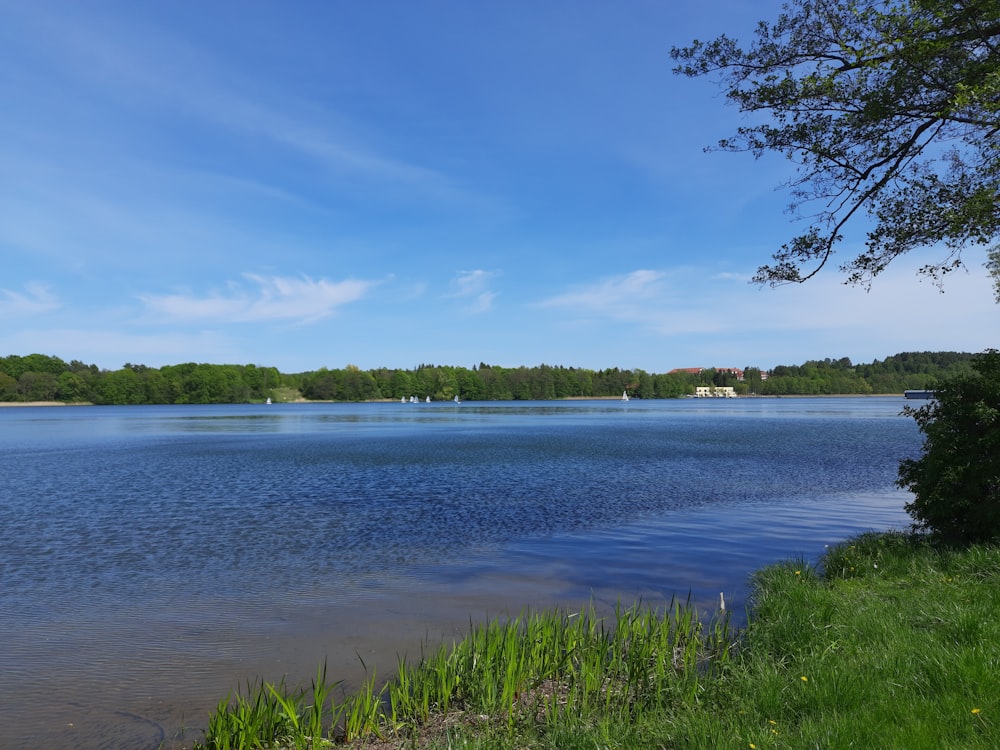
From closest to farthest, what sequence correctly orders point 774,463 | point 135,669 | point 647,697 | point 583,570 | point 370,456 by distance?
point 647,697 → point 135,669 → point 583,570 → point 774,463 → point 370,456

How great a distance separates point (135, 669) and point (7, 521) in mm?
16042

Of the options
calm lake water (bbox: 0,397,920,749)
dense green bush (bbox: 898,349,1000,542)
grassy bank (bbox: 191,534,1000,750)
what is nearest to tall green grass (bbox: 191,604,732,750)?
grassy bank (bbox: 191,534,1000,750)

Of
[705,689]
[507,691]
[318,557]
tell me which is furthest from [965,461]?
[318,557]

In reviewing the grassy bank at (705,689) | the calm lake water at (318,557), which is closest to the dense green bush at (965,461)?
the grassy bank at (705,689)

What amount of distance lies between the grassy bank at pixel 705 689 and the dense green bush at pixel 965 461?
2087mm

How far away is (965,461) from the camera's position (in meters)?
10.8

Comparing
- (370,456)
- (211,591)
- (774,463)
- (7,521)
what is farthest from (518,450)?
(211,591)

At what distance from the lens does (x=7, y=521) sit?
67.1 ft

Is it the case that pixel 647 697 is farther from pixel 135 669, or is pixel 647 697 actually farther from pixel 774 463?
pixel 774 463

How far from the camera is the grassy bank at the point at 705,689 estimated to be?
5281 mm

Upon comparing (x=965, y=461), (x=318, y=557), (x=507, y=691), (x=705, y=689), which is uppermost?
(x=965, y=461)

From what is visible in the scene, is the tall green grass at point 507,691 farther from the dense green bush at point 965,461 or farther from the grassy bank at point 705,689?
the dense green bush at point 965,461

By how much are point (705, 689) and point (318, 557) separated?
10.9 m

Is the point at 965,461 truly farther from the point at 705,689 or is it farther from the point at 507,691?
the point at 507,691
